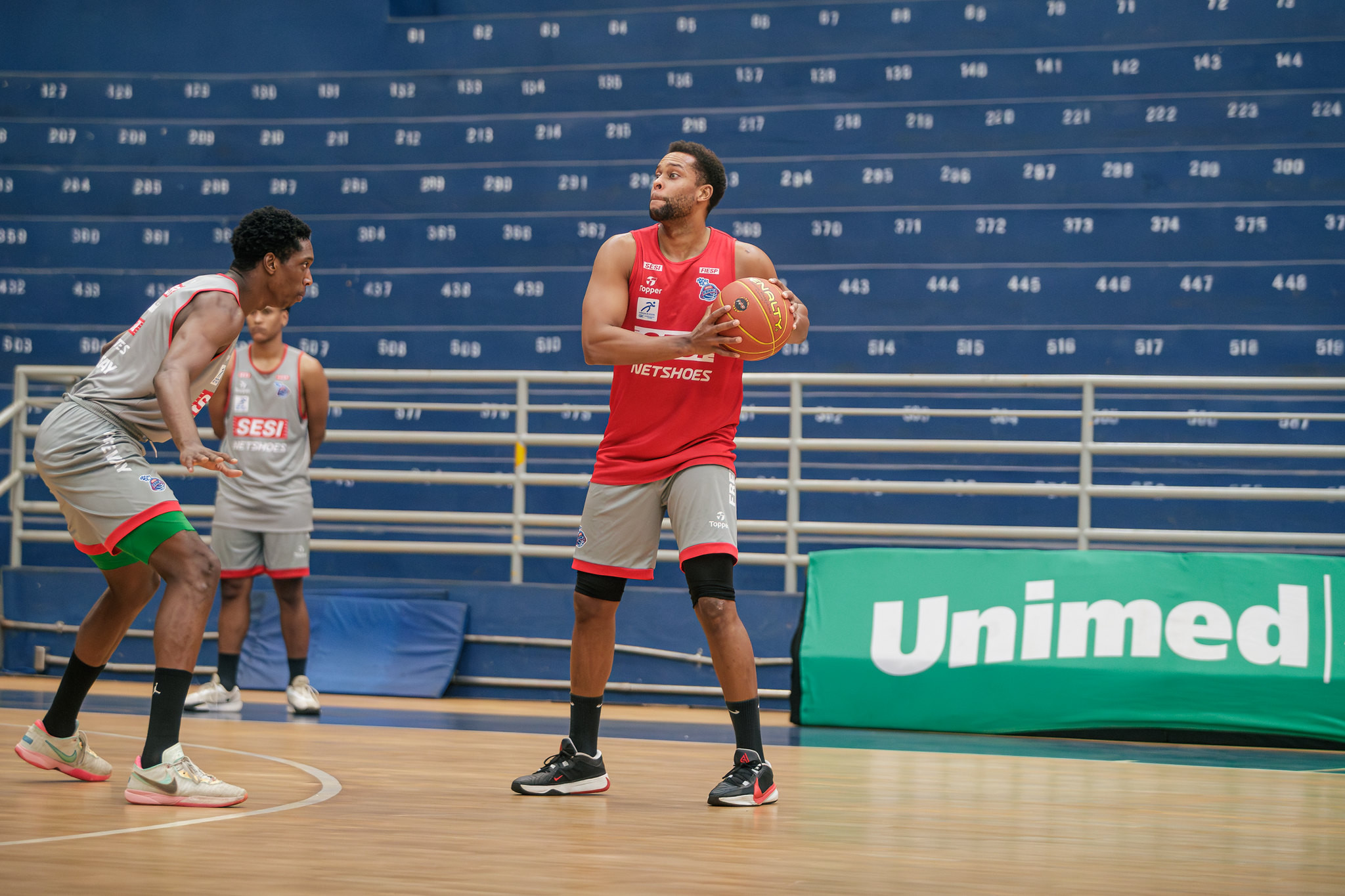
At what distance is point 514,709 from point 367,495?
3296 mm

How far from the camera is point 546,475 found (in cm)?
775

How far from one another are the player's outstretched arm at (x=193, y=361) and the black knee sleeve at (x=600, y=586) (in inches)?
46.0

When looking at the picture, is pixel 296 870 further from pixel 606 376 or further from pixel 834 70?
pixel 834 70

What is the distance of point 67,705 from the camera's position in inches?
166

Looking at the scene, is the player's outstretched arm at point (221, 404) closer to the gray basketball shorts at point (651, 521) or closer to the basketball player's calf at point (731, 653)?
the gray basketball shorts at point (651, 521)

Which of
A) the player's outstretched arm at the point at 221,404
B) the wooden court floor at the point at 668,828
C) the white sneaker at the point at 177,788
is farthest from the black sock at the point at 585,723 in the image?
the player's outstretched arm at the point at 221,404

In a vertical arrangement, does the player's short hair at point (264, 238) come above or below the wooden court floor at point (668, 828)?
above

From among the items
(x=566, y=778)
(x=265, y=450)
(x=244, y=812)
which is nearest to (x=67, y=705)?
(x=244, y=812)

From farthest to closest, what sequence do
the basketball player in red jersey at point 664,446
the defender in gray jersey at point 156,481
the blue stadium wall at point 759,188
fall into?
the blue stadium wall at point 759,188
the basketball player in red jersey at point 664,446
the defender in gray jersey at point 156,481

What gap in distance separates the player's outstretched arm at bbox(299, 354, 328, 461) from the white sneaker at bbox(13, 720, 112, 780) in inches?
122

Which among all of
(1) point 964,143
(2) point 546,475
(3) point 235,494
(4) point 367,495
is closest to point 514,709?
(2) point 546,475

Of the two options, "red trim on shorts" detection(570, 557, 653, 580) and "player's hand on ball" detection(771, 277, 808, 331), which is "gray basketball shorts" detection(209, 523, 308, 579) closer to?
"red trim on shorts" detection(570, 557, 653, 580)

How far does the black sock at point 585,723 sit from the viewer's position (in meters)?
4.29

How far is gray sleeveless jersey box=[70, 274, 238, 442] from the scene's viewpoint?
4.09 meters
